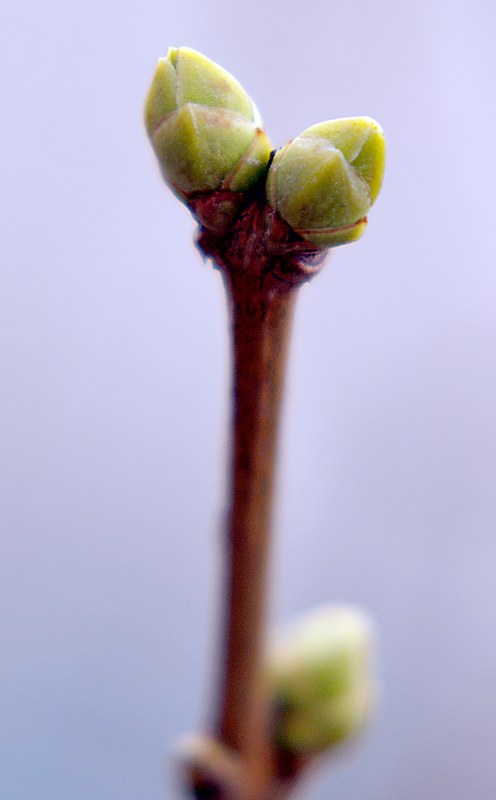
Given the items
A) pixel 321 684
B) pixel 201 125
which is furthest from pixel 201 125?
pixel 321 684

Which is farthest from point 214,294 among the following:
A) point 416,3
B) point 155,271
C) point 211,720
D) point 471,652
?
point 211,720

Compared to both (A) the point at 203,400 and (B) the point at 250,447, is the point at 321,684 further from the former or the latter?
(A) the point at 203,400

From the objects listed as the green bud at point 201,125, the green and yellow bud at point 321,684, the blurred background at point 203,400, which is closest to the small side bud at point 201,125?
the green bud at point 201,125

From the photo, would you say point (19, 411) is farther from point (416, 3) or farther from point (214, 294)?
point (416, 3)

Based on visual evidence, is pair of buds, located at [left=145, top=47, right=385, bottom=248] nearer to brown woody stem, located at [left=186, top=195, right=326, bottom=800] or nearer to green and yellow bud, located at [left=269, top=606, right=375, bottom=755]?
brown woody stem, located at [left=186, top=195, right=326, bottom=800]

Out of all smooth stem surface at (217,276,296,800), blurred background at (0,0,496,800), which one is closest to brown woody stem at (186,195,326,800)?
smooth stem surface at (217,276,296,800)

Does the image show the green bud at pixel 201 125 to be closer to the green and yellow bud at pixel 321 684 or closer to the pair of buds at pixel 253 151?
the pair of buds at pixel 253 151
